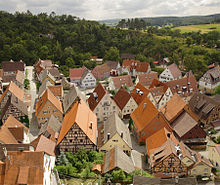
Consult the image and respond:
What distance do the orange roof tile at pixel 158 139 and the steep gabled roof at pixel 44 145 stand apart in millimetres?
16944

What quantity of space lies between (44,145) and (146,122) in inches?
827

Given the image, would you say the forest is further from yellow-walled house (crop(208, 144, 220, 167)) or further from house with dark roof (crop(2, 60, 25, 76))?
yellow-walled house (crop(208, 144, 220, 167))

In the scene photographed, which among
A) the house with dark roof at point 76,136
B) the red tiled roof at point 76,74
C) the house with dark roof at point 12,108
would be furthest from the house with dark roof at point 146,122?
the red tiled roof at point 76,74

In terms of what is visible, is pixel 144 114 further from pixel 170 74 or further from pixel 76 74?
pixel 76 74

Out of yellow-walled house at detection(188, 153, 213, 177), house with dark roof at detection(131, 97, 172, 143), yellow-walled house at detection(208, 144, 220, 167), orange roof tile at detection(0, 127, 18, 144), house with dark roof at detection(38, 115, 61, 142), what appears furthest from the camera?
house with dark roof at detection(131, 97, 172, 143)

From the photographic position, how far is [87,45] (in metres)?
117

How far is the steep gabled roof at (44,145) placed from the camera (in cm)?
3164

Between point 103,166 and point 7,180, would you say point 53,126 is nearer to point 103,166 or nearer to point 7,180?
point 103,166

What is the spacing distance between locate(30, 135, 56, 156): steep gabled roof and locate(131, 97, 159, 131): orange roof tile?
59.4 ft

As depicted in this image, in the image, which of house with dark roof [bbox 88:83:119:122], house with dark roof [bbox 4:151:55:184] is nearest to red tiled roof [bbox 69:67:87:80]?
house with dark roof [bbox 88:83:119:122]

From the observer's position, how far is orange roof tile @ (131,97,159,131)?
140 ft

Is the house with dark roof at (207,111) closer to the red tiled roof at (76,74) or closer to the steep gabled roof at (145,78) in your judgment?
the steep gabled roof at (145,78)

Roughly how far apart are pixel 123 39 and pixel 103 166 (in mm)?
98822

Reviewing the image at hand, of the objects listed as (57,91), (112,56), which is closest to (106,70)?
(112,56)
